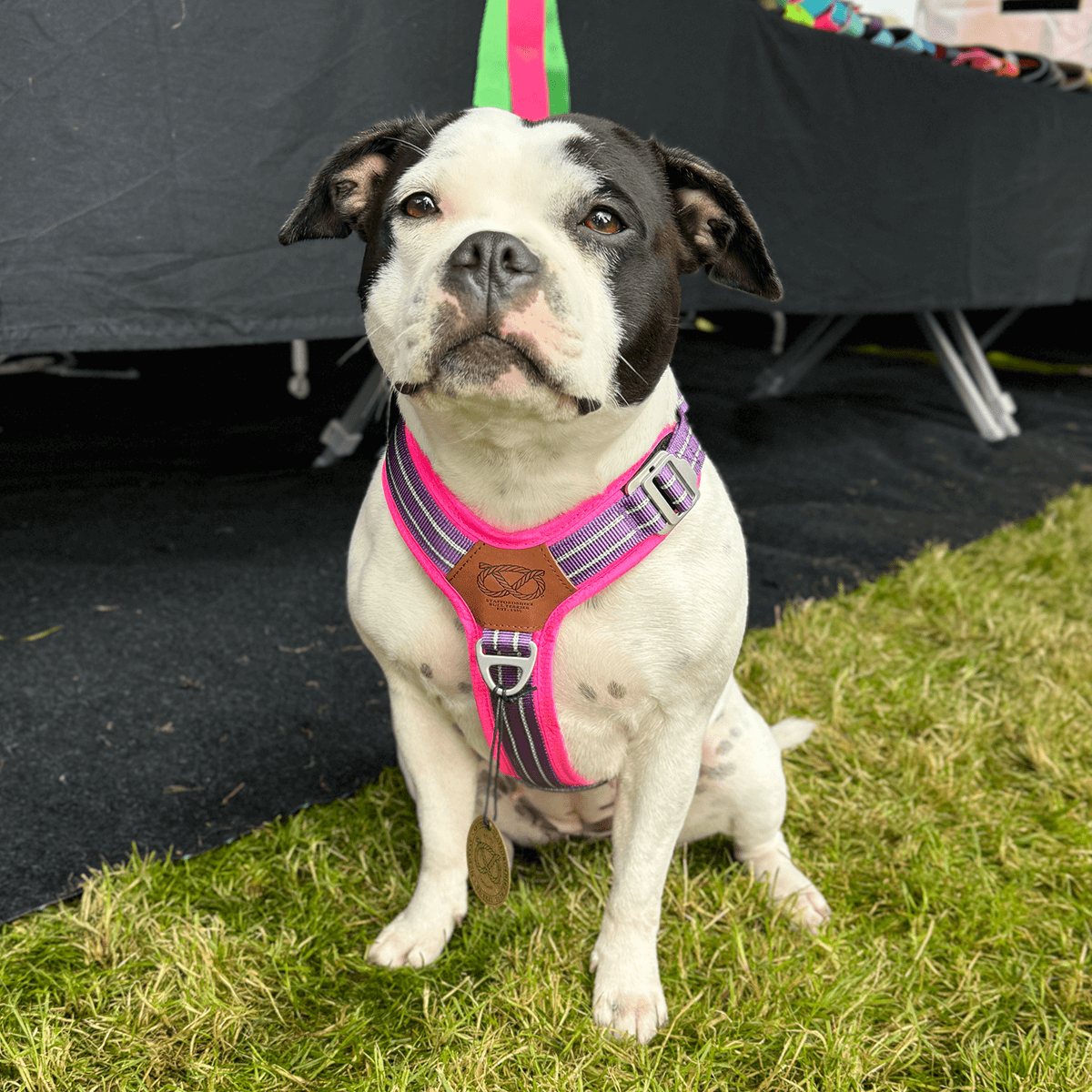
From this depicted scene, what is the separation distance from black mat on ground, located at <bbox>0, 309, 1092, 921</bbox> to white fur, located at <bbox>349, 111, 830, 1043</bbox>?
473mm

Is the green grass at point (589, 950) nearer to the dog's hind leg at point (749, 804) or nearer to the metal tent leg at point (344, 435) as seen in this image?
the dog's hind leg at point (749, 804)

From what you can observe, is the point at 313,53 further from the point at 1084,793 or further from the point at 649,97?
the point at 1084,793

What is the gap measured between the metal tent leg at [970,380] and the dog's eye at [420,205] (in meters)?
3.81

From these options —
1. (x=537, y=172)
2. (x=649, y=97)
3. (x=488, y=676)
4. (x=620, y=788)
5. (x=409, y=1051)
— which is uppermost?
(x=537, y=172)

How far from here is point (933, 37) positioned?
5.67 metres

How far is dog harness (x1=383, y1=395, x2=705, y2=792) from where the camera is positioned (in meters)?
1.13

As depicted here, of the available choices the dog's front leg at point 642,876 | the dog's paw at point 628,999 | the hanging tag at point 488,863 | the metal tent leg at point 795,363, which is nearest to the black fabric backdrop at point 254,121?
the hanging tag at point 488,863

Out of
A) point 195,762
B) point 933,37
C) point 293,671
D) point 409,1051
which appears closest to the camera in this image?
point 409,1051

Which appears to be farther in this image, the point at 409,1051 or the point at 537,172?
the point at 409,1051

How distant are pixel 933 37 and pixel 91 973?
6.37 meters

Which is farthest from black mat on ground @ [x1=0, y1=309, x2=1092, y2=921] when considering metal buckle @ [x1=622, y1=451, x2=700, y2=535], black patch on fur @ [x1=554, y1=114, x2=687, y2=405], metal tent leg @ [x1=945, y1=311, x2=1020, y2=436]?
black patch on fur @ [x1=554, y1=114, x2=687, y2=405]

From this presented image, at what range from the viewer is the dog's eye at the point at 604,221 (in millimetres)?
1062

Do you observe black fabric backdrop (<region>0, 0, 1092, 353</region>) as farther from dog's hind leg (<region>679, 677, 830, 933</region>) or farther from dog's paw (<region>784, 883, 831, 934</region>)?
dog's paw (<region>784, 883, 831, 934</region>)

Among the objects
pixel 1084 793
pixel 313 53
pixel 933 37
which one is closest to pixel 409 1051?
pixel 1084 793
